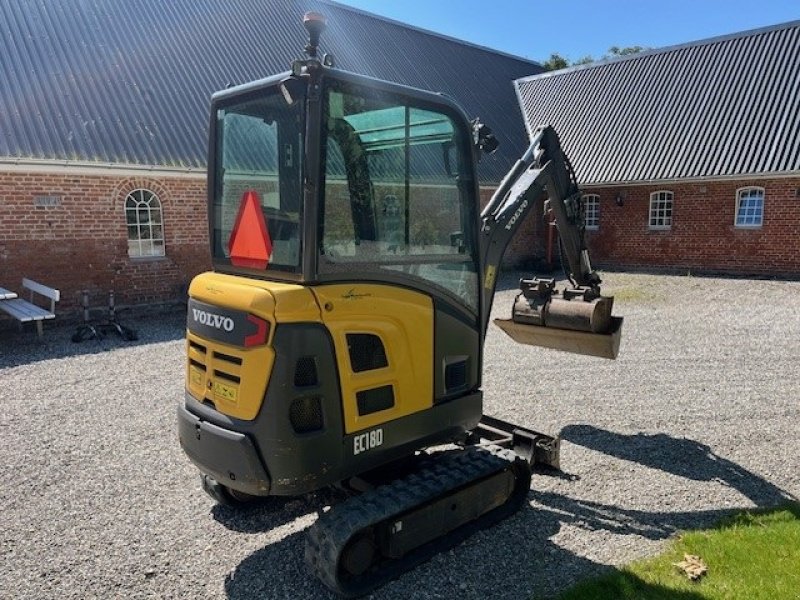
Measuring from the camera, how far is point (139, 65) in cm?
1352

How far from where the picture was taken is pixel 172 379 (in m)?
7.58

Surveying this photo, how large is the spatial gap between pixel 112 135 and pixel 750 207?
15.8m

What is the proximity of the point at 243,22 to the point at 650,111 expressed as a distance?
41.4ft

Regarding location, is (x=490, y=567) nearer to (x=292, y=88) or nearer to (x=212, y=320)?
(x=212, y=320)

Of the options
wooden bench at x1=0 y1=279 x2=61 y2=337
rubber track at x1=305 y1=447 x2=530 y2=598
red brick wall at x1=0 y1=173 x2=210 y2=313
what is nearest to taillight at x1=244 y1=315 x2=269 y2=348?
rubber track at x1=305 y1=447 x2=530 y2=598

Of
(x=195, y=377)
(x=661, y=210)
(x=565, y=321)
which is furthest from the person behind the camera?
(x=661, y=210)

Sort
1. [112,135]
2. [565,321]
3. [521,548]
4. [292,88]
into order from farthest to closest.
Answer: [112,135] < [565,321] < [521,548] < [292,88]

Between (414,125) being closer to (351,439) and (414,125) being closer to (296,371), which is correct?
(296,371)

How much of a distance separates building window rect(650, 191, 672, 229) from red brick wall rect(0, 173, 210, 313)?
1288 centimetres

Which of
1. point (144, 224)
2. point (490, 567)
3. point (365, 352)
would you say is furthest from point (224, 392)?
point (144, 224)

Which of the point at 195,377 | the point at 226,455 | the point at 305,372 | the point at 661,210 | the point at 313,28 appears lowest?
the point at 226,455

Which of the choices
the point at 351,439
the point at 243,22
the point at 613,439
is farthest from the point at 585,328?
the point at 243,22

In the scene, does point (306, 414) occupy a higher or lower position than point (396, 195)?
lower

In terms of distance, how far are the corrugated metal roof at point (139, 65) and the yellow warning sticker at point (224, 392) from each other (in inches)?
363
